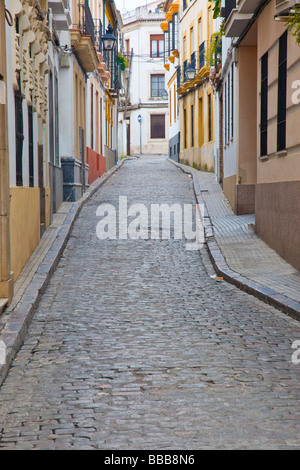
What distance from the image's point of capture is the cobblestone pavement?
157 inches

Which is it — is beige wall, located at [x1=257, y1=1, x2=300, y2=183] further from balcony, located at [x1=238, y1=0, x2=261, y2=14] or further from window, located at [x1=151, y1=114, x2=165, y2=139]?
window, located at [x1=151, y1=114, x2=165, y2=139]

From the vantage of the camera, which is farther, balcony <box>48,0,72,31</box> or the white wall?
the white wall

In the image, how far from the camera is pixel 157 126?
182 ft

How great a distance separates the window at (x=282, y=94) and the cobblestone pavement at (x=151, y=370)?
2562 mm

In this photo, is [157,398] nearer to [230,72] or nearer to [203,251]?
[203,251]

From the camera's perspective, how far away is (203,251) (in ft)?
39.4

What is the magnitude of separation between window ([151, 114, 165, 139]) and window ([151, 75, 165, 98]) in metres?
1.78

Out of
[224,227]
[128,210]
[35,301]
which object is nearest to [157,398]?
[35,301]

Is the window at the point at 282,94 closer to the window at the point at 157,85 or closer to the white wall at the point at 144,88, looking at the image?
the white wall at the point at 144,88

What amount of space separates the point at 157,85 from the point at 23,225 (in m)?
48.0

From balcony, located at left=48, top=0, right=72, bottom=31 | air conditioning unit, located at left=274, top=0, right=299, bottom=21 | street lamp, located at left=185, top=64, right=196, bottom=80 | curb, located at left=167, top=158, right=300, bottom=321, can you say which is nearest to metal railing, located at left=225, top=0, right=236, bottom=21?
balcony, located at left=48, top=0, right=72, bottom=31

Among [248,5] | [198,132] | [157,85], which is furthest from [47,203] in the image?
[157,85]

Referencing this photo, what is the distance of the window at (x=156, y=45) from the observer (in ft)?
183
